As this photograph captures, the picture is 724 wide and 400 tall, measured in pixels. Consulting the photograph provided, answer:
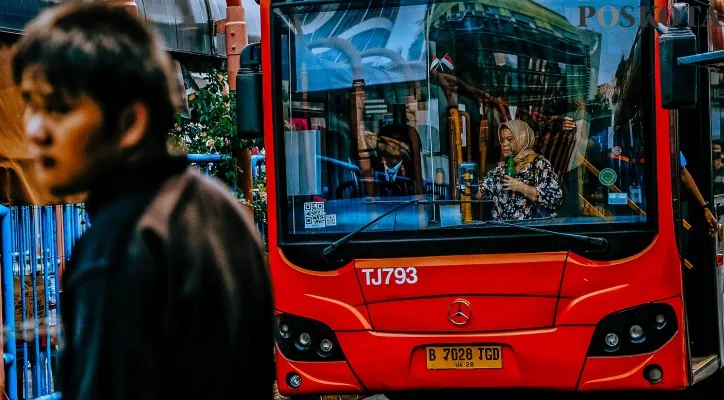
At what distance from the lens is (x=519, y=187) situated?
7262 mm

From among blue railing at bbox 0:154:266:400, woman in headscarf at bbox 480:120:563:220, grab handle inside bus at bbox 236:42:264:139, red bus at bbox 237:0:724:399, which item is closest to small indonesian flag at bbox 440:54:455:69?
red bus at bbox 237:0:724:399

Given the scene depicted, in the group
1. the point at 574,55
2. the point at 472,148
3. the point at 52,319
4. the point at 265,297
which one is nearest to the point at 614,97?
the point at 574,55

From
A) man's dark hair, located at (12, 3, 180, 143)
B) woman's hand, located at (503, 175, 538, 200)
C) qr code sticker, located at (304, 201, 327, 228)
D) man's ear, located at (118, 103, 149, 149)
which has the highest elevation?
man's dark hair, located at (12, 3, 180, 143)

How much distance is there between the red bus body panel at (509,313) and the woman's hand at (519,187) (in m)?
0.34

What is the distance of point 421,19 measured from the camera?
24.1 ft

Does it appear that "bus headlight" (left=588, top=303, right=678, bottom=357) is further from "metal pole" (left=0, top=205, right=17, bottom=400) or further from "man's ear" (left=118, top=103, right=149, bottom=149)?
"man's ear" (left=118, top=103, right=149, bottom=149)

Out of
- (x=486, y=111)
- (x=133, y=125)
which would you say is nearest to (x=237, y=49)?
(x=486, y=111)

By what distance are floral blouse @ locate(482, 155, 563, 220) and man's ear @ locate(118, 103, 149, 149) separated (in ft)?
17.1

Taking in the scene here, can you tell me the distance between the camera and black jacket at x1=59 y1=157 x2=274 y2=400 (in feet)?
6.79

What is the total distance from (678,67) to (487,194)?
4.25 ft

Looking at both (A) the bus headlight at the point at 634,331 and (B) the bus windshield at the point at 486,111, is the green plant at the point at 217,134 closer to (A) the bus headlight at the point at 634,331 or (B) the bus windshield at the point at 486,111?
(B) the bus windshield at the point at 486,111

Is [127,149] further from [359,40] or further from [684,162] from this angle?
[684,162]

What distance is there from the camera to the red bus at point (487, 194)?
7.20 m

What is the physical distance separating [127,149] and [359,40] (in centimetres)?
530
